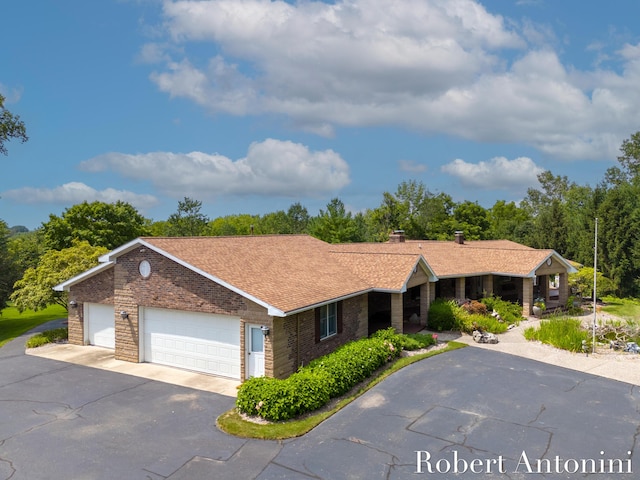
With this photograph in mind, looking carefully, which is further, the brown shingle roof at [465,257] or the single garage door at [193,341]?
the brown shingle roof at [465,257]

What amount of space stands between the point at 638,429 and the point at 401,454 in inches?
254

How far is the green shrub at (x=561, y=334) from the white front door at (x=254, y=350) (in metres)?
13.0

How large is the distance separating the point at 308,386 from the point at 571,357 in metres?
11.8

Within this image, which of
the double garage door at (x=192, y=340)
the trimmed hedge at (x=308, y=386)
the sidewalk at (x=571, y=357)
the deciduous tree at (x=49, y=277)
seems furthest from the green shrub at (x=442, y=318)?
the deciduous tree at (x=49, y=277)

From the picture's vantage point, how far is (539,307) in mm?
26859

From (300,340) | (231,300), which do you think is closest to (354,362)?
(300,340)

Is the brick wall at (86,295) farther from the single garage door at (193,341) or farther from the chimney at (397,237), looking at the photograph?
the chimney at (397,237)

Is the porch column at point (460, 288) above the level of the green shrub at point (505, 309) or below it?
above

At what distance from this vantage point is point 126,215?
43.7 metres

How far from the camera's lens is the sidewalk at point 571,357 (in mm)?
16094

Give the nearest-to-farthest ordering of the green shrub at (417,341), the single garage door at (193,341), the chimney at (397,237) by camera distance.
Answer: the single garage door at (193,341), the green shrub at (417,341), the chimney at (397,237)

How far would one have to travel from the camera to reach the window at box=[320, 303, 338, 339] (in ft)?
54.8

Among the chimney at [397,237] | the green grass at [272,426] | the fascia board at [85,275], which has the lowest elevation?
the green grass at [272,426]

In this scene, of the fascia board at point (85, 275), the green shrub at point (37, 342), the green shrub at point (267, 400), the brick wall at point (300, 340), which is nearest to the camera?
the green shrub at point (267, 400)
